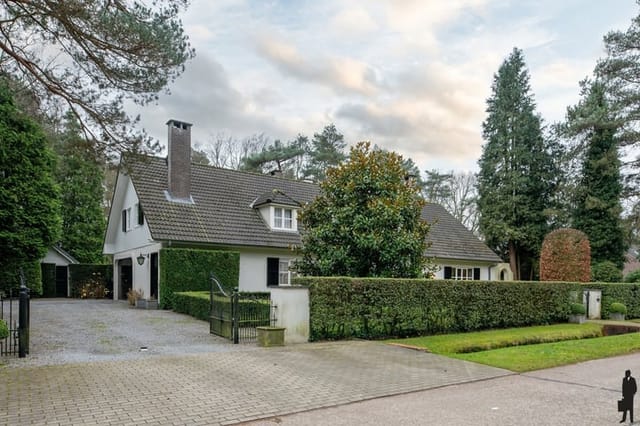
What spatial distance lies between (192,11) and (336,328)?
8.10 m

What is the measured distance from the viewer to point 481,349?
1143 cm

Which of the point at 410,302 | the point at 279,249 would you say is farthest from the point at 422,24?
the point at 279,249

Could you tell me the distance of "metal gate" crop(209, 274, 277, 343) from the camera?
10883mm

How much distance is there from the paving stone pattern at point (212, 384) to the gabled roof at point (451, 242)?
1795 centimetres

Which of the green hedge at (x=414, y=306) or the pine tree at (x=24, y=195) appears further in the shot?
the pine tree at (x=24, y=195)

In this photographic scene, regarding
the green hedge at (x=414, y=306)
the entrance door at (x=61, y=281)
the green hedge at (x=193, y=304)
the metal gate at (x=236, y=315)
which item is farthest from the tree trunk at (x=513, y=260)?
the entrance door at (x=61, y=281)

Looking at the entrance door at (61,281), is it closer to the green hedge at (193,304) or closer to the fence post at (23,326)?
the green hedge at (193,304)

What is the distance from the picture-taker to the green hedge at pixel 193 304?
49.0ft

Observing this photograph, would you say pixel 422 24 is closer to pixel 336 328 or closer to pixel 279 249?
pixel 336 328

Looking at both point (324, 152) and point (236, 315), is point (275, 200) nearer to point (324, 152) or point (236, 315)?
point (236, 315)

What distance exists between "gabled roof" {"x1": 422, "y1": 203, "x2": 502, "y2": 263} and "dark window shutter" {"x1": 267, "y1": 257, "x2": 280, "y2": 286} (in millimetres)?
8935

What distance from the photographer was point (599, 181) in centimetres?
3147

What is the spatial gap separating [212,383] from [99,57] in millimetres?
6973

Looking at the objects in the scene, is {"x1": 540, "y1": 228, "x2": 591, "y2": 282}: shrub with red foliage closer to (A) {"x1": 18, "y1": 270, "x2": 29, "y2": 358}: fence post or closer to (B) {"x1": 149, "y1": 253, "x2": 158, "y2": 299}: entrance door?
(B) {"x1": 149, "y1": 253, "x2": 158, "y2": 299}: entrance door
